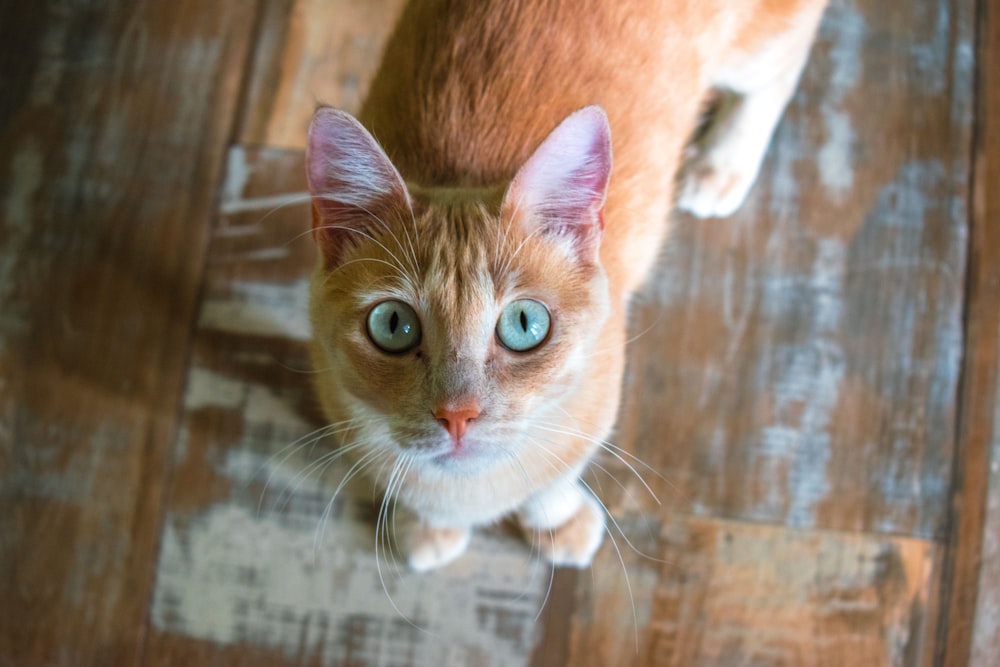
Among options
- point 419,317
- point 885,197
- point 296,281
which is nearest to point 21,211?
point 296,281

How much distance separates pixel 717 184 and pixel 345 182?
81 cm

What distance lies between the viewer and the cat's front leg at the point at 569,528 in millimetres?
1227

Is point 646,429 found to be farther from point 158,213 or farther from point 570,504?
point 158,213

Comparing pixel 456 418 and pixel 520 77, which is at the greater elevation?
pixel 520 77

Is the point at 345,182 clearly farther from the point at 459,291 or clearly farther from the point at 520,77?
the point at 520,77

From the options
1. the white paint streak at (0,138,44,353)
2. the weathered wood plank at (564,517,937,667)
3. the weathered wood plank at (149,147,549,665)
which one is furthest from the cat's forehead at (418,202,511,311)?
the white paint streak at (0,138,44,353)

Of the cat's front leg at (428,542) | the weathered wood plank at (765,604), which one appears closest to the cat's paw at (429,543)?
the cat's front leg at (428,542)

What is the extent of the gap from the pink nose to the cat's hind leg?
831 mm

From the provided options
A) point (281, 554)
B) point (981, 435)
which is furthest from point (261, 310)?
point (981, 435)

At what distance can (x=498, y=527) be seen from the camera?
1317 mm

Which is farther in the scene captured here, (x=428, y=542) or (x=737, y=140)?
(x=737, y=140)

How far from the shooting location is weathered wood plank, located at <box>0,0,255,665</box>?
1326 mm

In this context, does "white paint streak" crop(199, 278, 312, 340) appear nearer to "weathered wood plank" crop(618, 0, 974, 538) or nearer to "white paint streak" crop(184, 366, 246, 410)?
"white paint streak" crop(184, 366, 246, 410)

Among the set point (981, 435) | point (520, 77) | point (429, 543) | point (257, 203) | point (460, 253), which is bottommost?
point (429, 543)
